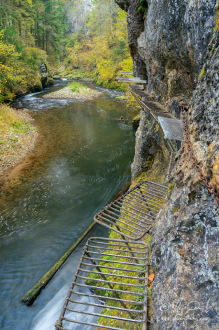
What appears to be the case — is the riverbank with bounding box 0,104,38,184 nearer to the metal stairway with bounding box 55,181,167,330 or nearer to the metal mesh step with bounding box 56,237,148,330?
the metal stairway with bounding box 55,181,167,330

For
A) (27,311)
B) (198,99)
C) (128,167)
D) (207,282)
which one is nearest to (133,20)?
(128,167)

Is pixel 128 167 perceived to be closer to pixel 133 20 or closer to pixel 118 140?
pixel 118 140

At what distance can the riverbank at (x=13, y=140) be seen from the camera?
11879 mm

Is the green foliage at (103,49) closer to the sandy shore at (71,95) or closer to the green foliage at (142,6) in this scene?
the sandy shore at (71,95)

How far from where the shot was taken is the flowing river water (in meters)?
6.04

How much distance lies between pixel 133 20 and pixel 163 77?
5.08 meters

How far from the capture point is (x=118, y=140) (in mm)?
16688

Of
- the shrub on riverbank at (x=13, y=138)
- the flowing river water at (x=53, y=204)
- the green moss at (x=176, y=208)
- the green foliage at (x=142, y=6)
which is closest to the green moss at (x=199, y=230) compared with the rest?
the green moss at (x=176, y=208)

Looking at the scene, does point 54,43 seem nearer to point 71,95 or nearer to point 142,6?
point 71,95

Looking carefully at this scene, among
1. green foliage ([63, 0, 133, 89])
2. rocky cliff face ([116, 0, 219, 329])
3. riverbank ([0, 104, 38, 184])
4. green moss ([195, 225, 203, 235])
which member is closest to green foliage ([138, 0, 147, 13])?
rocky cliff face ([116, 0, 219, 329])

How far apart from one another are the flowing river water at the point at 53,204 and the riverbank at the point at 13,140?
713 millimetres

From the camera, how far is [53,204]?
9586mm

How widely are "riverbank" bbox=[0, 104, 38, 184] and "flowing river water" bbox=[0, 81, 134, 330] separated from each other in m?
0.71

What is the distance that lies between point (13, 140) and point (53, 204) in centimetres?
655
